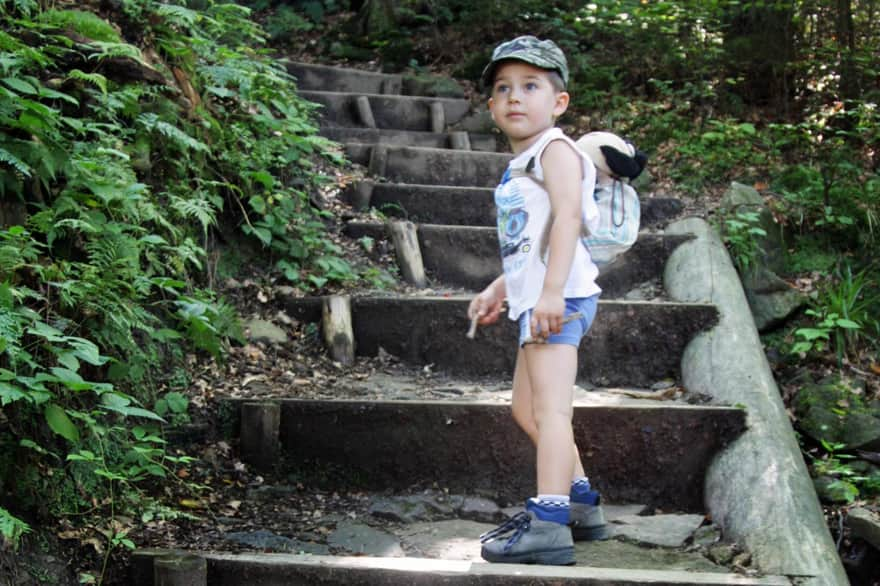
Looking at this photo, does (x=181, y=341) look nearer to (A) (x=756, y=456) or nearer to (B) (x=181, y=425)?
(B) (x=181, y=425)

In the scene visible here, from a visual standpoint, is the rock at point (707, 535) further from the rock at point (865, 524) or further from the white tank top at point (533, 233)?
the white tank top at point (533, 233)

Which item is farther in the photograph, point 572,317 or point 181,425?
point 181,425

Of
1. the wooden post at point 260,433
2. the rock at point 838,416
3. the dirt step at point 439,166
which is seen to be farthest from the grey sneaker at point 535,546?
the dirt step at point 439,166

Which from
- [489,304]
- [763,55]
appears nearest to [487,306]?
[489,304]

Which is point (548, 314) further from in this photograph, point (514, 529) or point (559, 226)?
point (514, 529)

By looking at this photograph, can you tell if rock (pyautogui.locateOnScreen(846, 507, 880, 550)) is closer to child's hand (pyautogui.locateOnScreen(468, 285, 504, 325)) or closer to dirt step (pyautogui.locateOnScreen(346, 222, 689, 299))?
child's hand (pyautogui.locateOnScreen(468, 285, 504, 325))

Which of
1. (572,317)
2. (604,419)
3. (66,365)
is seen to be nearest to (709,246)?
(604,419)

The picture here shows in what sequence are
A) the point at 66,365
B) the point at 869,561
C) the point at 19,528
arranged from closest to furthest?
the point at 19,528
the point at 66,365
the point at 869,561

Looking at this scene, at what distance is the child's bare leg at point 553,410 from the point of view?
2637 millimetres

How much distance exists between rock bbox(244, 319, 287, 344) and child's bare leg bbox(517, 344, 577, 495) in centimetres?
168

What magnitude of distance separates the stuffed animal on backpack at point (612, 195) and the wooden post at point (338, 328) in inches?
64.7

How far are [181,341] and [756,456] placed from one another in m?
2.30

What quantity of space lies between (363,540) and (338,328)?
1.50 metres

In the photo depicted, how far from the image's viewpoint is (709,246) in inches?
185
